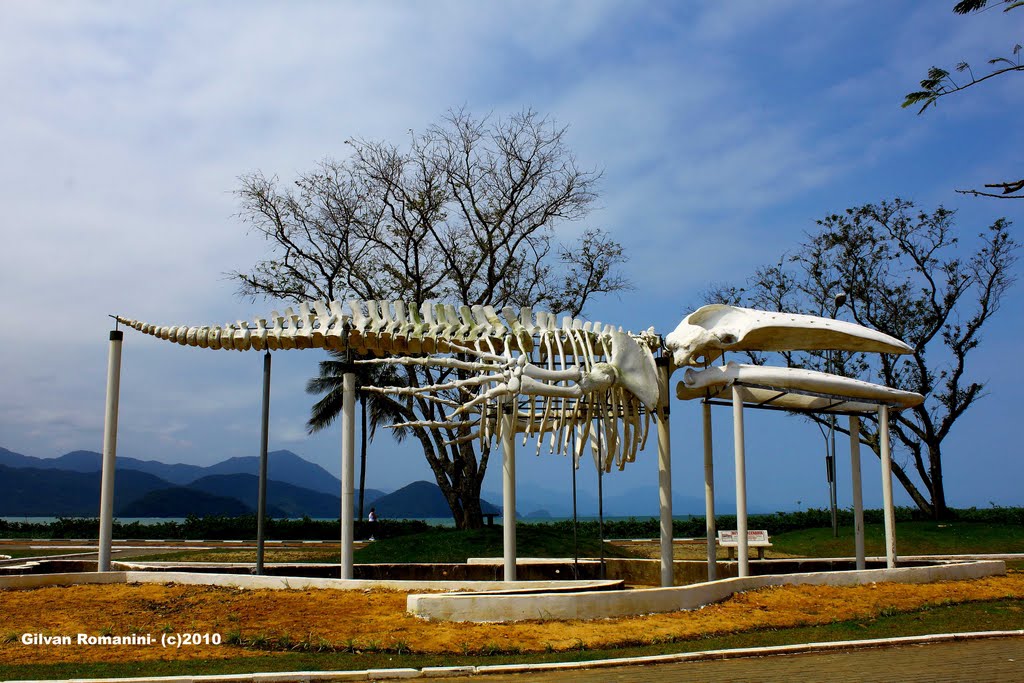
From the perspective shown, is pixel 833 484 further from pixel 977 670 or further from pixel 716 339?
pixel 977 670

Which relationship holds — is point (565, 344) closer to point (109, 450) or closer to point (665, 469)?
point (665, 469)

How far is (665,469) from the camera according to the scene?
16.4 meters

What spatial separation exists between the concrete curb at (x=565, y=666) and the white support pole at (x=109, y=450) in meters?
8.65

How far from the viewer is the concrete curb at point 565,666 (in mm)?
9039

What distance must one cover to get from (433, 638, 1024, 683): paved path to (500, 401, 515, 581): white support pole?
20.1 feet

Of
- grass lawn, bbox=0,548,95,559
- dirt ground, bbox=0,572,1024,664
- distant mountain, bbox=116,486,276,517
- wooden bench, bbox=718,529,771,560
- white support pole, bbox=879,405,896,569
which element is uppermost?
white support pole, bbox=879,405,896,569

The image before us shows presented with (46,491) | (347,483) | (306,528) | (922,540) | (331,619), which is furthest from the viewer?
(46,491)

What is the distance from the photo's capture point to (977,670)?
9.47 meters

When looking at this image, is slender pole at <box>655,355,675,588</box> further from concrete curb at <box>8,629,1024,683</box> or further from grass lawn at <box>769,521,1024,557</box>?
grass lawn at <box>769,521,1024,557</box>

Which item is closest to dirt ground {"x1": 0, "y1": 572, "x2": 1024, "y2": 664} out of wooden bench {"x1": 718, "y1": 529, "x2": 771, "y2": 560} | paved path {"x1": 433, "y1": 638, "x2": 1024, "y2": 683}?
paved path {"x1": 433, "y1": 638, "x2": 1024, "y2": 683}

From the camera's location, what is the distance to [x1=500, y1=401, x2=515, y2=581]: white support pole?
51.9ft

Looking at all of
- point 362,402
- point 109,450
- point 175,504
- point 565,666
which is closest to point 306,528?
point 362,402

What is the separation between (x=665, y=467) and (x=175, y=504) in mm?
143908

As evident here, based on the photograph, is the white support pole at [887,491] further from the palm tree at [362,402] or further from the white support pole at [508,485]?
the palm tree at [362,402]
